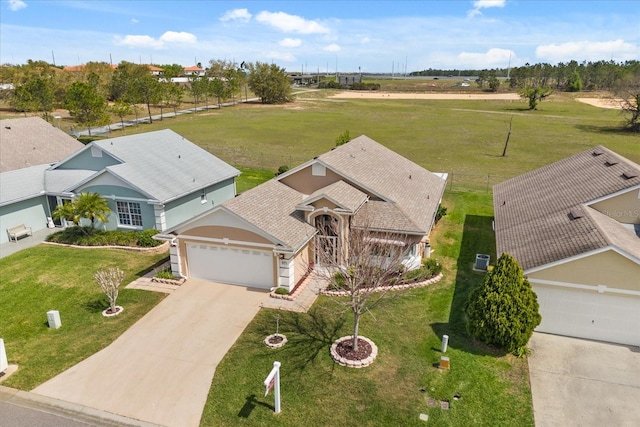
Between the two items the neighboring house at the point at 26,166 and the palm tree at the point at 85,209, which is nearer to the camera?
the palm tree at the point at 85,209

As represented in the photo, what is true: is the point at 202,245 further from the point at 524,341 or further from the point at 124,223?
the point at 524,341

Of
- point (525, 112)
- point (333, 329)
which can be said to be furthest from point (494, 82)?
point (333, 329)

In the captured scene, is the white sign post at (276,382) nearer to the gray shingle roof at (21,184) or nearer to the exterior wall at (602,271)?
the exterior wall at (602,271)

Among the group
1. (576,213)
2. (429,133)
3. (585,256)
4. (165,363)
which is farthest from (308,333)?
(429,133)

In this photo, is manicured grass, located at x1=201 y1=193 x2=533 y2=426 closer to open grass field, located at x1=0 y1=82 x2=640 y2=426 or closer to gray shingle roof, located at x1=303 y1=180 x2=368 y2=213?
open grass field, located at x1=0 y1=82 x2=640 y2=426

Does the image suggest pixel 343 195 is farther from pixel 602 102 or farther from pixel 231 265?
pixel 602 102

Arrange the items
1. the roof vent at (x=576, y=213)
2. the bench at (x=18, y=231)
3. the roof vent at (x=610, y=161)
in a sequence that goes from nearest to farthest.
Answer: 1. the roof vent at (x=576, y=213)
2. the roof vent at (x=610, y=161)
3. the bench at (x=18, y=231)

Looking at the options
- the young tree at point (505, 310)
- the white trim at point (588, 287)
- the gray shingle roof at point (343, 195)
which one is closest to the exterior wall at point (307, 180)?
the gray shingle roof at point (343, 195)
